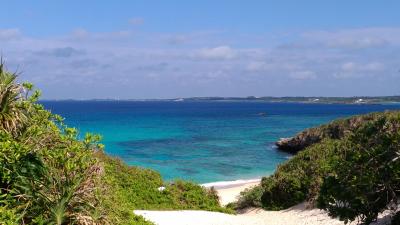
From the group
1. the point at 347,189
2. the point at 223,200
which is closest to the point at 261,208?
the point at 223,200

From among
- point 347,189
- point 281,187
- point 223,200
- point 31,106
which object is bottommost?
point 223,200

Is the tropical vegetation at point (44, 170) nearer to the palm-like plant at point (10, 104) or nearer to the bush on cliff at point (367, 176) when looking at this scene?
the palm-like plant at point (10, 104)

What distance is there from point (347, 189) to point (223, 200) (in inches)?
647

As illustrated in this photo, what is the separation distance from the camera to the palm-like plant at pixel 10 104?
333 inches

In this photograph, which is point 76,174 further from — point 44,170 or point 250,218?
point 250,218

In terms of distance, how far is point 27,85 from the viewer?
9156 mm

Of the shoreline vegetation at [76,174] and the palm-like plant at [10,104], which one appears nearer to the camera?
the shoreline vegetation at [76,174]

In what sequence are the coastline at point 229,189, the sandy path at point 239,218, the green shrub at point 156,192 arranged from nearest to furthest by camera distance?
1. the sandy path at point 239,218
2. the green shrub at point 156,192
3. the coastline at point 229,189

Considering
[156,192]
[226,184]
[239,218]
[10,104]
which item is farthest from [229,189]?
[10,104]

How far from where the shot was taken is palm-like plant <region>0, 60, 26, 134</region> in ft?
27.7

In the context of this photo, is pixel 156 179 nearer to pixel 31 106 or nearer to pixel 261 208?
pixel 261 208

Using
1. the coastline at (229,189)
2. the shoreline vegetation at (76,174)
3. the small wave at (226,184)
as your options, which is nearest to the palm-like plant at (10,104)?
the shoreline vegetation at (76,174)

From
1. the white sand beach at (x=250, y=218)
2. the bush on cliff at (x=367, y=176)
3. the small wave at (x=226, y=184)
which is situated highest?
the bush on cliff at (x=367, y=176)

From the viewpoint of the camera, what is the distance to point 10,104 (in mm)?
8625
